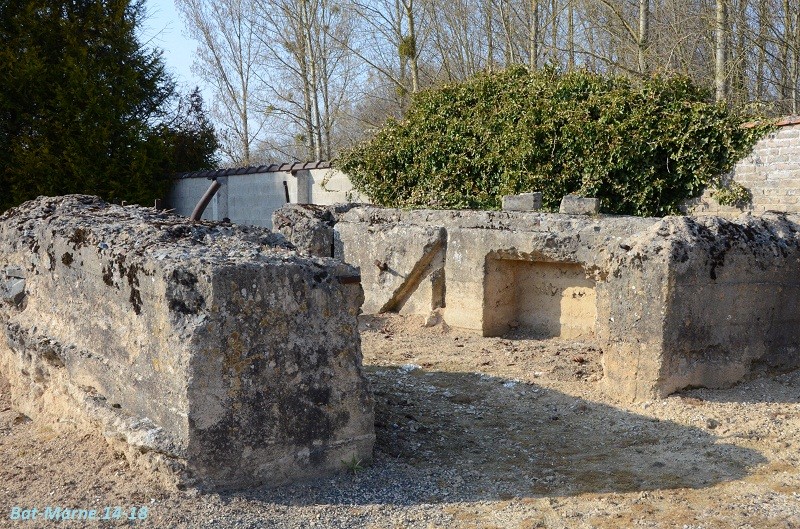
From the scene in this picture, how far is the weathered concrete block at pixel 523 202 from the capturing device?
26.4 feet

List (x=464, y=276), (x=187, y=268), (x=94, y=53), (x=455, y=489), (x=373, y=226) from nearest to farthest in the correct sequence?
1. (x=187, y=268)
2. (x=455, y=489)
3. (x=464, y=276)
4. (x=373, y=226)
5. (x=94, y=53)

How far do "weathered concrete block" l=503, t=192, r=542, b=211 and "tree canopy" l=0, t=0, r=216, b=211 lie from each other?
33.2ft

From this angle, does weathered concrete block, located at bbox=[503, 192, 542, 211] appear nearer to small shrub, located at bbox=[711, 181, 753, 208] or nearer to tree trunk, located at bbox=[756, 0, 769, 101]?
small shrub, located at bbox=[711, 181, 753, 208]

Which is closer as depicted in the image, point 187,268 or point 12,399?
point 187,268

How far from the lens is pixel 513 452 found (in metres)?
4.59

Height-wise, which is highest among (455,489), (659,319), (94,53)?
(94,53)

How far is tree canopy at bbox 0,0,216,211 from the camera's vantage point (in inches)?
598

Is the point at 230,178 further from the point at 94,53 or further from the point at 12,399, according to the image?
the point at 12,399

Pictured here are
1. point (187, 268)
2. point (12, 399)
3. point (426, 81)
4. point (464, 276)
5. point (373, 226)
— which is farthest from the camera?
point (426, 81)

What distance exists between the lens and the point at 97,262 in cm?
405

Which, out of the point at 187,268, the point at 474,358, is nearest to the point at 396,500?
the point at 187,268

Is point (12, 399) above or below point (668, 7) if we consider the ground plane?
below

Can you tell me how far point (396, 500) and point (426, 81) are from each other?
792 inches

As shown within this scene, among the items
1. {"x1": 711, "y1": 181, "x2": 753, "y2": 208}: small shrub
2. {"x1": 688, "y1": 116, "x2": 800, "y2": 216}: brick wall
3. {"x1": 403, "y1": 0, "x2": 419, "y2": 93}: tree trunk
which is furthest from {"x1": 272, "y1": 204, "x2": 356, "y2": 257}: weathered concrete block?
{"x1": 403, "y1": 0, "x2": 419, "y2": 93}: tree trunk
